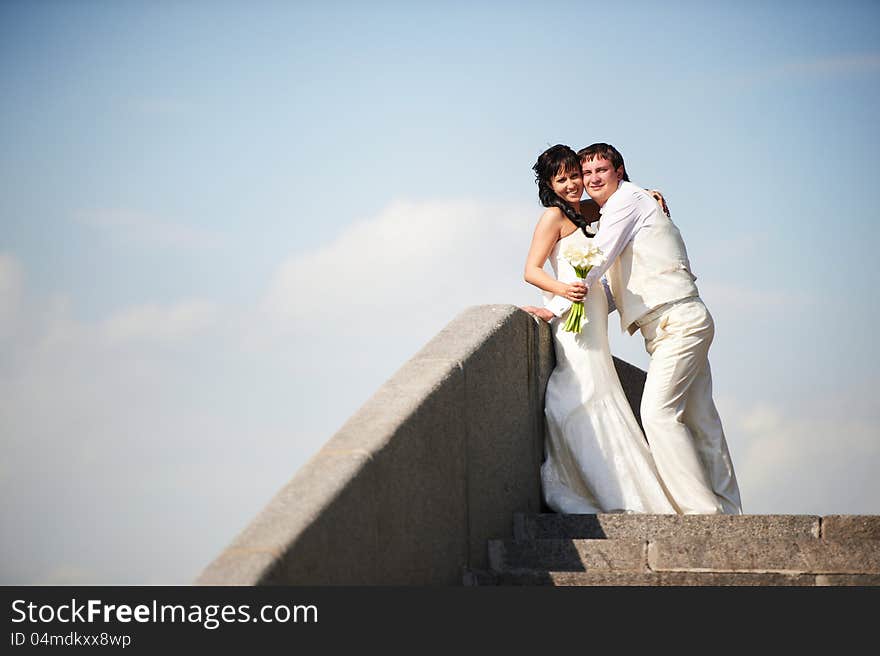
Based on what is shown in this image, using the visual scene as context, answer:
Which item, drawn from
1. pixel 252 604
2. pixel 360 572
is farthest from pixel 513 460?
pixel 252 604

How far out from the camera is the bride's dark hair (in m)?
7.71

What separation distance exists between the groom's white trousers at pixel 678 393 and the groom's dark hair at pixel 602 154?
3.26 feet

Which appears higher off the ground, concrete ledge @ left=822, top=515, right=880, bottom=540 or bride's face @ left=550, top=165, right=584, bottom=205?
bride's face @ left=550, top=165, right=584, bottom=205

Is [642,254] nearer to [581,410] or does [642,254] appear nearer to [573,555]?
[581,410]

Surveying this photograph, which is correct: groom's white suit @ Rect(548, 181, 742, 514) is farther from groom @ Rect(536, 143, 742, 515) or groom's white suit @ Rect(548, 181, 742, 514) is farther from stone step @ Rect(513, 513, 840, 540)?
stone step @ Rect(513, 513, 840, 540)

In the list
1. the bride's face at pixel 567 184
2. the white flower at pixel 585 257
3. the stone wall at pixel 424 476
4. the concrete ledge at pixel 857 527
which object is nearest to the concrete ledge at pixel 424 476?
the stone wall at pixel 424 476

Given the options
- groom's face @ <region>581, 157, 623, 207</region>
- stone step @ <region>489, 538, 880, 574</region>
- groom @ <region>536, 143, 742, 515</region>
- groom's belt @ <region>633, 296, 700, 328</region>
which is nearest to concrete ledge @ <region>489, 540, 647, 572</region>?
stone step @ <region>489, 538, 880, 574</region>

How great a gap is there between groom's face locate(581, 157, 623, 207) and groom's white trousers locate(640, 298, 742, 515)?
845 mm

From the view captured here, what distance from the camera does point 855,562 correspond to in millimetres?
5785

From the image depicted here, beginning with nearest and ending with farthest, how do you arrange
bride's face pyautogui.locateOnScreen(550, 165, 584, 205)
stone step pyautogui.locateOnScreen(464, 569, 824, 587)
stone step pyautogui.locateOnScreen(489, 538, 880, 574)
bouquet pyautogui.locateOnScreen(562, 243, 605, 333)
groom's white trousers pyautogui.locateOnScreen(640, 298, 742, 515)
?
1. stone step pyautogui.locateOnScreen(464, 569, 824, 587)
2. stone step pyautogui.locateOnScreen(489, 538, 880, 574)
3. bouquet pyautogui.locateOnScreen(562, 243, 605, 333)
4. groom's white trousers pyautogui.locateOnScreen(640, 298, 742, 515)
5. bride's face pyautogui.locateOnScreen(550, 165, 584, 205)

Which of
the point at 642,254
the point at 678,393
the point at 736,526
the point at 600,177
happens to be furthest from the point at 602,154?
the point at 736,526

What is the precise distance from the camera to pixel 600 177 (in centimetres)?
777

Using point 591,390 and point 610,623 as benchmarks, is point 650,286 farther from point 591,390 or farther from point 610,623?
point 610,623

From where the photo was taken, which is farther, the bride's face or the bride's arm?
the bride's face
